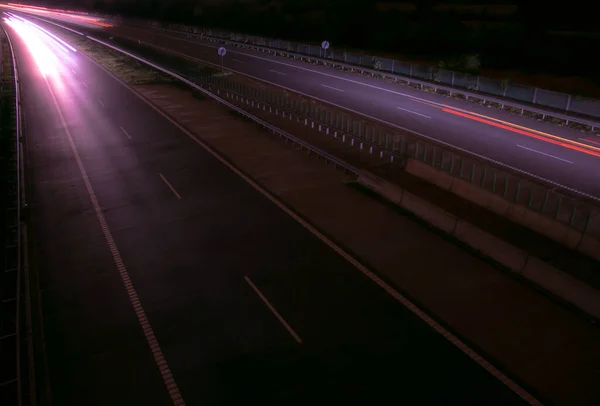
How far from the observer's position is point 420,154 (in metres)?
22.7

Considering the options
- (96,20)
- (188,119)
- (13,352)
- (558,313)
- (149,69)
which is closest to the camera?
(13,352)

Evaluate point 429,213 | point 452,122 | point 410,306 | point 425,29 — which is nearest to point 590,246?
point 429,213

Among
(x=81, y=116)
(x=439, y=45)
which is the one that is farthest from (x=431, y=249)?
(x=439, y=45)

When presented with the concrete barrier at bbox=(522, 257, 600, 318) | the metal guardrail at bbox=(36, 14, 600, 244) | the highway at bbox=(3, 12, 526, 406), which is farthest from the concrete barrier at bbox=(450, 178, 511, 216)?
the concrete barrier at bbox=(522, 257, 600, 318)

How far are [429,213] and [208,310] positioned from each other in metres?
8.21

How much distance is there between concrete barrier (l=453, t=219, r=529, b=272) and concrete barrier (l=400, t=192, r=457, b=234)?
0.33 meters

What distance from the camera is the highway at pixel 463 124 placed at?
20.8m

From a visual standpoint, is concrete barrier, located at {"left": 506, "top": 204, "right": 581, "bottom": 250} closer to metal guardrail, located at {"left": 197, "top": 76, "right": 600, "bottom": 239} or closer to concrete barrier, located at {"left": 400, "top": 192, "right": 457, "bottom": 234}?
metal guardrail, located at {"left": 197, "top": 76, "right": 600, "bottom": 239}

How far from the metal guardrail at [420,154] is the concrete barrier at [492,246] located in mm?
2448

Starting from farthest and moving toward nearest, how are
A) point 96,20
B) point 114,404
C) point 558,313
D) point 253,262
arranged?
point 96,20
point 253,262
point 558,313
point 114,404

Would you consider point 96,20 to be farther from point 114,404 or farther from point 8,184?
point 114,404

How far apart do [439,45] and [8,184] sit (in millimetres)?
51240

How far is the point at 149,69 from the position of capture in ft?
162

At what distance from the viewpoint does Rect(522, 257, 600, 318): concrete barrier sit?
11328 mm
